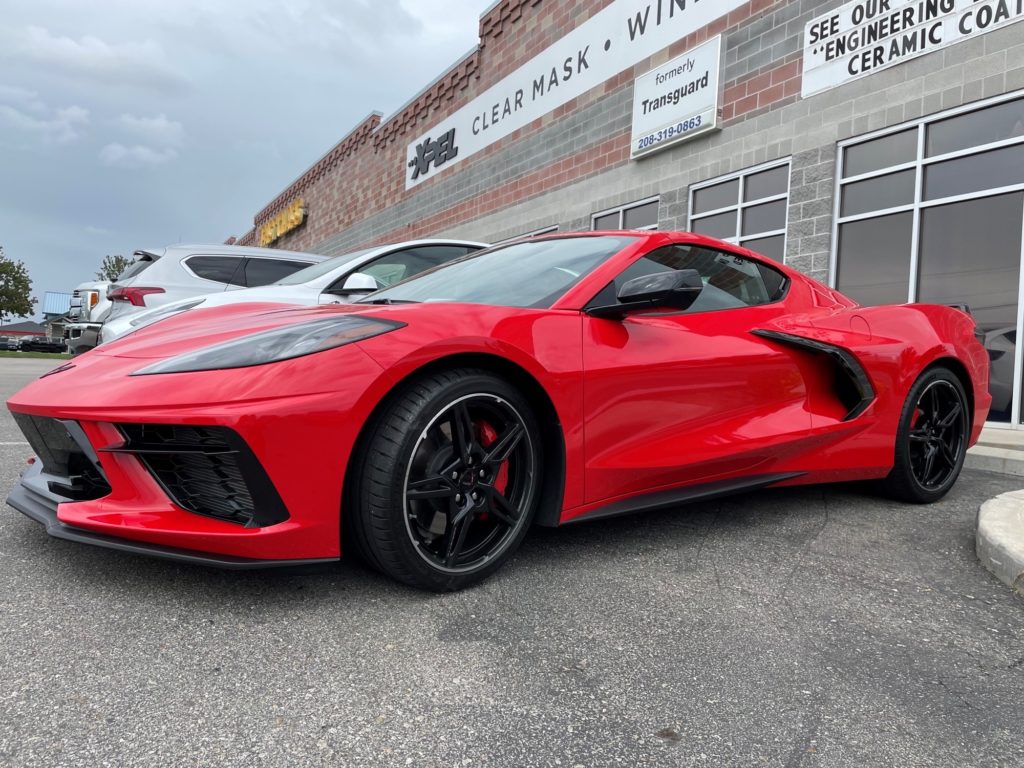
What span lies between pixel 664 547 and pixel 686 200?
25.6 ft

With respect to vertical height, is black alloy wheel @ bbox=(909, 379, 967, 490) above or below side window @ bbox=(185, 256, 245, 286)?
below

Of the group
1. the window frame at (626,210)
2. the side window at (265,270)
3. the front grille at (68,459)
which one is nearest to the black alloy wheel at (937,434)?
the front grille at (68,459)

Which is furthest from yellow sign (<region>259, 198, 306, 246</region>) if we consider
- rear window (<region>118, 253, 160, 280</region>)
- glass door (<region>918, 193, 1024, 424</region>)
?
glass door (<region>918, 193, 1024, 424</region>)

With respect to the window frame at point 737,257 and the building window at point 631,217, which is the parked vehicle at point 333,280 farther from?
the building window at point 631,217

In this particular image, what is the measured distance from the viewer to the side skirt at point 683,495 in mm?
2324

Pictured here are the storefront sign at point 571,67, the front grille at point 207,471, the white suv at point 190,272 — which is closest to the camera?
the front grille at point 207,471

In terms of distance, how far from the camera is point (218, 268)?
686 centimetres

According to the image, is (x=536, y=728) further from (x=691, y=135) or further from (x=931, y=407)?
(x=691, y=135)

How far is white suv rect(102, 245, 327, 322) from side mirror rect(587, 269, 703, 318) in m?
5.17

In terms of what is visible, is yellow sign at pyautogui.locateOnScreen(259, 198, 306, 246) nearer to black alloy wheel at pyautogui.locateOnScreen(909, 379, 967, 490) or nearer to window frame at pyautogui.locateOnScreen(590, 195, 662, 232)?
window frame at pyautogui.locateOnScreen(590, 195, 662, 232)

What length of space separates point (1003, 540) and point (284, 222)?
3043cm

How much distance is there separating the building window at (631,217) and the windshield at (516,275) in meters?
7.43

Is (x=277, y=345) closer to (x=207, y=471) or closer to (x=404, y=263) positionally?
(x=207, y=471)

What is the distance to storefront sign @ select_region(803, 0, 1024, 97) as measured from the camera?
6.34 m
